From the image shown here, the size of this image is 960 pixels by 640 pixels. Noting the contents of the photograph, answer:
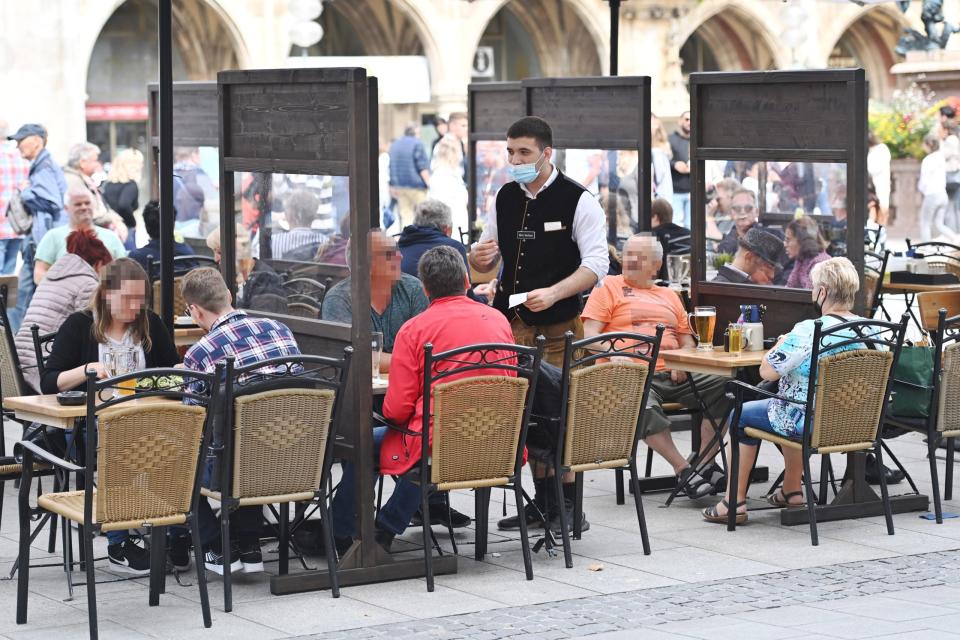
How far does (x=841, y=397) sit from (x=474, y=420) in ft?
6.01

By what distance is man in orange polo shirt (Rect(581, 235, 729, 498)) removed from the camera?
9016 millimetres

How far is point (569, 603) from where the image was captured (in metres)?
6.87

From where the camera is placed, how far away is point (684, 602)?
6828 millimetres

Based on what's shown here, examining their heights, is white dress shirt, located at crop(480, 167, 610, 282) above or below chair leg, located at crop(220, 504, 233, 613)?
above

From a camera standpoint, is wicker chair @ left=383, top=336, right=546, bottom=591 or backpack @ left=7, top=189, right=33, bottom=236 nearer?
wicker chair @ left=383, top=336, right=546, bottom=591

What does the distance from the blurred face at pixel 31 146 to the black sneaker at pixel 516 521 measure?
8.12 meters

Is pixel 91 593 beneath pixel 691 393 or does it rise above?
beneath

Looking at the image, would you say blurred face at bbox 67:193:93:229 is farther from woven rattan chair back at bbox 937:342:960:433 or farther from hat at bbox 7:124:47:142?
woven rattan chair back at bbox 937:342:960:433

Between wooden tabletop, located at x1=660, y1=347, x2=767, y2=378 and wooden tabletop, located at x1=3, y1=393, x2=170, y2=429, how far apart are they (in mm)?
2699

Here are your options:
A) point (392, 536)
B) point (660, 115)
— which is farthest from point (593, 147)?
point (660, 115)

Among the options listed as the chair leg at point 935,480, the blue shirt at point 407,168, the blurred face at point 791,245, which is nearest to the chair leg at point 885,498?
the chair leg at point 935,480

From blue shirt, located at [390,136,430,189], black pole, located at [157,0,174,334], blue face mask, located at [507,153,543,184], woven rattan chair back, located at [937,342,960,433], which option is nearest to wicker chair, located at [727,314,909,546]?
woven rattan chair back, located at [937,342,960,433]

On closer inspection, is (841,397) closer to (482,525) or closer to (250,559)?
(482,525)

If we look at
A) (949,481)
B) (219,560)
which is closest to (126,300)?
(219,560)
